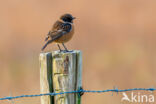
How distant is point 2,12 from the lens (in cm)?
1571

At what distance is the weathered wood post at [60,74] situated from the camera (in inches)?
225

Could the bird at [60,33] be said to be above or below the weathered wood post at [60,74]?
above

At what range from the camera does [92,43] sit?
40.9 ft

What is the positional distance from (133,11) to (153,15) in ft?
3.30

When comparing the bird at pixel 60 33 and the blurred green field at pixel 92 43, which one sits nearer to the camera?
the bird at pixel 60 33

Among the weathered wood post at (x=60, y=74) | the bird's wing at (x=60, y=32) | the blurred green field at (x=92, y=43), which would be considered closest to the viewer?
the weathered wood post at (x=60, y=74)

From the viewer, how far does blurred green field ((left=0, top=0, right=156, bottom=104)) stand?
1083 centimetres

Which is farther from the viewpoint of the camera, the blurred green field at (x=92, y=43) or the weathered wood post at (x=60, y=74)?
the blurred green field at (x=92, y=43)

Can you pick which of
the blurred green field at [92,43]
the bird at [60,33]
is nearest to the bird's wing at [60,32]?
the bird at [60,33]

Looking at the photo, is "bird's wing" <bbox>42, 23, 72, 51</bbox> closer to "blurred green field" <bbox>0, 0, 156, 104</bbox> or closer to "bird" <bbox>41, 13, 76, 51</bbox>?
"bird" <bbox>41, 13, 76, 51</bbox>

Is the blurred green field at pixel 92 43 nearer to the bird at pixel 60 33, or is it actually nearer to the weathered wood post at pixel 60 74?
the bird at pixel 60 33

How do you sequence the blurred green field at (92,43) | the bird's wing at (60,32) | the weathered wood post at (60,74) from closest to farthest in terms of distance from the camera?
the weathered wood post at (60,74) → the bird's wing at (60,32) → the blurred green field at (92,43)

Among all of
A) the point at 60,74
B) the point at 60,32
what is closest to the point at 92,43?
the point at 60,32

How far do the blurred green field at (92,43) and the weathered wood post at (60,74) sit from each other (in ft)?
14.3
